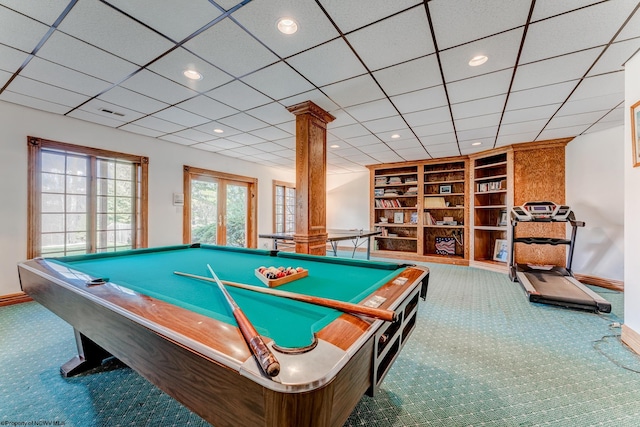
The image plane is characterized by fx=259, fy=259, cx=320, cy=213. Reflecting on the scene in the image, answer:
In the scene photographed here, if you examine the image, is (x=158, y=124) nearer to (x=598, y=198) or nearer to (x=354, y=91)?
(x=354, y=91)

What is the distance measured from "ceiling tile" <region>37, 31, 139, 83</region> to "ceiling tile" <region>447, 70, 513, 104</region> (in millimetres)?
2996

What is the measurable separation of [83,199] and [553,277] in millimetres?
6848

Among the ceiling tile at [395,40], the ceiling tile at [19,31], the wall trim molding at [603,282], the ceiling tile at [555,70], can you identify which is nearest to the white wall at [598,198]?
the wall trim molding at [603,282]

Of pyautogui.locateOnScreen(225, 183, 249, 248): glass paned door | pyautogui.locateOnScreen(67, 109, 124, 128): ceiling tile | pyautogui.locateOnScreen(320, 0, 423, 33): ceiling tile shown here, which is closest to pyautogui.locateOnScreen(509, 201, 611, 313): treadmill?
pyautogui.locateOnScreen(320, 0, 423, 33): ceiling tile

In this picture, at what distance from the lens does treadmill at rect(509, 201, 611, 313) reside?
285 cm

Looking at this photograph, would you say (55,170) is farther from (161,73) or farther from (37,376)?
(37,376)

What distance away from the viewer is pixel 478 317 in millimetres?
2688

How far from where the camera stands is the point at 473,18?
1657 millimetres

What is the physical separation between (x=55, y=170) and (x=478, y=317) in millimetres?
5506

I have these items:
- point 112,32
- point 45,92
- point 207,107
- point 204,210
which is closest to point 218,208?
point 204,210

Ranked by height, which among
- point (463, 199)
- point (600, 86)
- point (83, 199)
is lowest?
point (83, 199)

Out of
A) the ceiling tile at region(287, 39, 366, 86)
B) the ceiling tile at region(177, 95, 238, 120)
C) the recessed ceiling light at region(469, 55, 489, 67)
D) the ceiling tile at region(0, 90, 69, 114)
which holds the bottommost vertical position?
the recessed ceiling light at region(469, 55, 489, 67)

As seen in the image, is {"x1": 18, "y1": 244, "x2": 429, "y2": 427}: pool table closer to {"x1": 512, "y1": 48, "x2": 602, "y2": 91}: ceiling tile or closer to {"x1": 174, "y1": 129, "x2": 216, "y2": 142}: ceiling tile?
{"x1": 512, "y1": 48, "x2": 602, "y2": 91}: ceiling tile

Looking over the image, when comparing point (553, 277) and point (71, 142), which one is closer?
point (71, 142)
